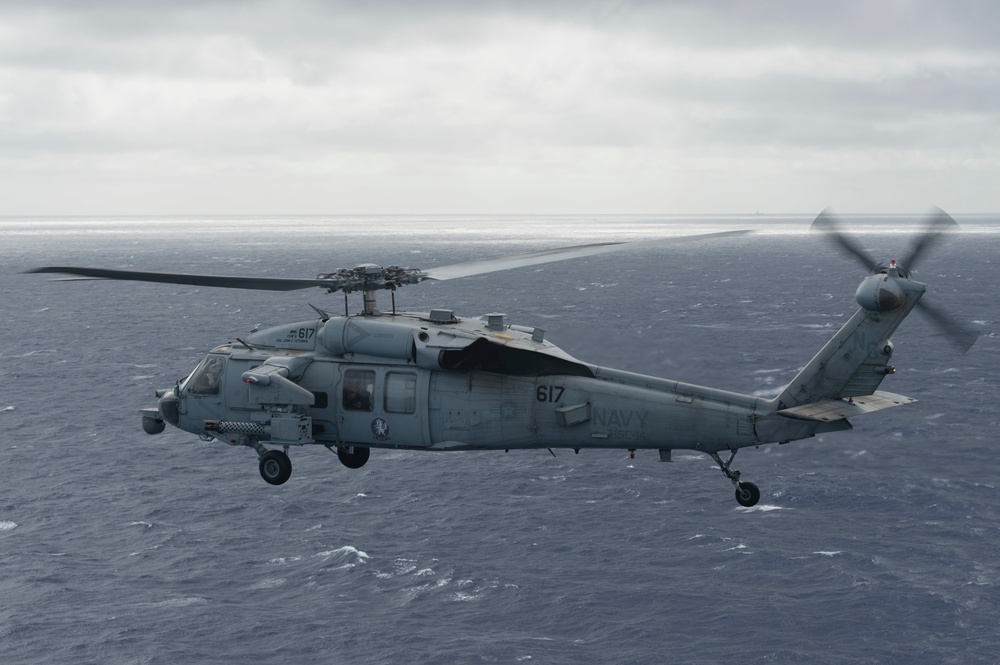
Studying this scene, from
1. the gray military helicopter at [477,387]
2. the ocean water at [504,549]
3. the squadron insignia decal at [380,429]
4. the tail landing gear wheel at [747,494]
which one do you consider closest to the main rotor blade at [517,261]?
the gray military helicopter at [477,387]

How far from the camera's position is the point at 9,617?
5953 centimetres

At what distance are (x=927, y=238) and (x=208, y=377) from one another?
73.3 ft

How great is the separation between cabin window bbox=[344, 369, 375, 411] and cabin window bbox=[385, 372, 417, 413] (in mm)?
567

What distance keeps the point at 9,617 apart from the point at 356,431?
4186cm

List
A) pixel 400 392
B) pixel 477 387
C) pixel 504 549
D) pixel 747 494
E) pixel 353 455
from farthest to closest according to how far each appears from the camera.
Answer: pixel 504 549 → pixel 353 455 → pixel 400 392 → pixel 477 387 → pixel 747 494

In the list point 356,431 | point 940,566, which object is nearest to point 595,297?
point 940,566

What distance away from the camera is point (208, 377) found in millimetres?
31875

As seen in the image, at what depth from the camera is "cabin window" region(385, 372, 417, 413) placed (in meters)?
29.2

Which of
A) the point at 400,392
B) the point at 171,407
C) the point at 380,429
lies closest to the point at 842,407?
the point at 400,392

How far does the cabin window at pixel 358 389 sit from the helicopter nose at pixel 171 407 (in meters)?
6.53

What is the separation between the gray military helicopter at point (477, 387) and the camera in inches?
1038

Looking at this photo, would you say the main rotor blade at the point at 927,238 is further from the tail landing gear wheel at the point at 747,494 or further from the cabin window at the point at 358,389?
the cabin window at the point at 358,389

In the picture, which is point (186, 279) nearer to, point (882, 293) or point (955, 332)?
point (882, 293)

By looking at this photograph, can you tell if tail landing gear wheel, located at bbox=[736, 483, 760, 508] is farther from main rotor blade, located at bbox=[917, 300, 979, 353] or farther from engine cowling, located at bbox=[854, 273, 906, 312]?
main rotor blade, located at bbox=[917, 300, 979, 353]
